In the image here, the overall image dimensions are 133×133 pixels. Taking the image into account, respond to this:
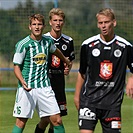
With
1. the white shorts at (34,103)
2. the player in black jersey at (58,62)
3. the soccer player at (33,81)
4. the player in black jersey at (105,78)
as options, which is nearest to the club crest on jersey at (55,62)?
the player in black jersey at (58,62)

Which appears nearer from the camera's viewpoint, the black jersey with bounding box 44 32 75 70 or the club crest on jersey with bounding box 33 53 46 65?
the club crest on jersey with bounding box 33 53 46 65

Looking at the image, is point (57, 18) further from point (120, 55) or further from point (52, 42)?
point (120, 55)

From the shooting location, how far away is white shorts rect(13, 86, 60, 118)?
319 inches

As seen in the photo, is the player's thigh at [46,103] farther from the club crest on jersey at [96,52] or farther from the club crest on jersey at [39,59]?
the club crest on jersey at [96,52]

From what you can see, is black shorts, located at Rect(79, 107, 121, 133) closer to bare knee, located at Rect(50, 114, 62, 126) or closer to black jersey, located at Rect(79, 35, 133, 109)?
black jersey, located at Rect(79, 35, 133, 109)

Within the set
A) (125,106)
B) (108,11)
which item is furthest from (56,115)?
(125,106)

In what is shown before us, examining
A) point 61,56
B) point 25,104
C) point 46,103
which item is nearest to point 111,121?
point 46,103

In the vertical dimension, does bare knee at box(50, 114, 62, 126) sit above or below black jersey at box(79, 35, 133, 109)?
below

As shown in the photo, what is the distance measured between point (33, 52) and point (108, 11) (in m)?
1.64

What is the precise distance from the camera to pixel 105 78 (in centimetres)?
691

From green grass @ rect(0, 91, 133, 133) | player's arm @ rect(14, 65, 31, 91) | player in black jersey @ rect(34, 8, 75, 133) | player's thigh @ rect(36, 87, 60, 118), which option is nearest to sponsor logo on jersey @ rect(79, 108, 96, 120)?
player's arm @ rect(14, 65, 31, 91)

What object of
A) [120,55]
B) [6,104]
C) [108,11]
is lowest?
[6,104]

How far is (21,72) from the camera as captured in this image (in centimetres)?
816

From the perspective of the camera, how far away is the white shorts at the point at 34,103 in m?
8.09
